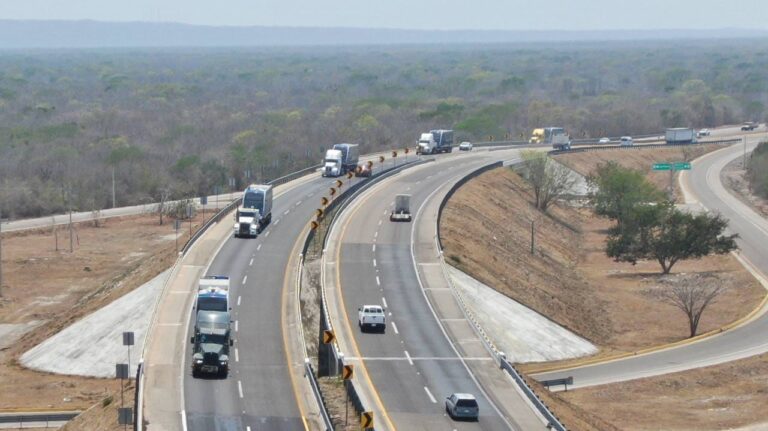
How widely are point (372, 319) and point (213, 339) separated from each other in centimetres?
1032

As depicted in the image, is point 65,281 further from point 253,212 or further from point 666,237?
point 666,237

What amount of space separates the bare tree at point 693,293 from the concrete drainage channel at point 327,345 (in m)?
23.4

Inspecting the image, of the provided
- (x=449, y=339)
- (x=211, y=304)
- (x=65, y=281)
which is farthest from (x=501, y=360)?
(x=65, y=281)

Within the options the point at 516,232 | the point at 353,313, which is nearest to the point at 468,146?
the point at 516,232

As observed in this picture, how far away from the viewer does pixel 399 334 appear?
213 ft

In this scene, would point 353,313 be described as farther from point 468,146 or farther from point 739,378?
point 468,146

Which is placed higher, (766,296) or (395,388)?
(395,388)

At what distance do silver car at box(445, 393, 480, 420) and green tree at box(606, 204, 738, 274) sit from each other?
A: 183 feet

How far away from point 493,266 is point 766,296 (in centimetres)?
2030

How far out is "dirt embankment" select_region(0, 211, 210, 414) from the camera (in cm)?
6631

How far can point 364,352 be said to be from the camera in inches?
2410

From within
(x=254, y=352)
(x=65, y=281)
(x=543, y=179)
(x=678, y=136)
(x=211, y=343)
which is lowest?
(x=65, y=281)

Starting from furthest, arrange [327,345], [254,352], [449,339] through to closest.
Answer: [449,339], [327,345], [254,352]

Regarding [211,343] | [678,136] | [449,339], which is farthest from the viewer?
[678,136]
